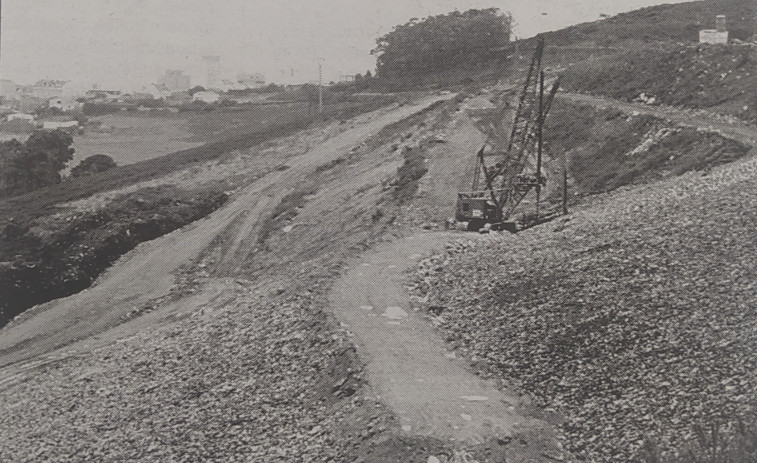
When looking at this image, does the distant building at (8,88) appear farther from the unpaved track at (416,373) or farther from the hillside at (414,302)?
the unpaved track at (416,373)

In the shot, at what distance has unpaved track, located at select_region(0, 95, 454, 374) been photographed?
100 feet

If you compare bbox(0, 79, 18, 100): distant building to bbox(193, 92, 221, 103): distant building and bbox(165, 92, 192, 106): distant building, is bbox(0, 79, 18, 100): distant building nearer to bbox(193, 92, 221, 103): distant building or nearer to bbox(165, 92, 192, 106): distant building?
bbox(165, 92, 192, 106): distant building

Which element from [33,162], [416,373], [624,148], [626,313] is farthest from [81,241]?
[626,313]

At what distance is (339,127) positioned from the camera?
174 ft

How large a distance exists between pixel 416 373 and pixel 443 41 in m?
60.5

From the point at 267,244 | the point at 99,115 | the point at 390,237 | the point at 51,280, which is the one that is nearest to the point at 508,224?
the point at 390,237

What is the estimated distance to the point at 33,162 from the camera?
172ft

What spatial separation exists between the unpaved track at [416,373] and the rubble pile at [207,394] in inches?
30.9

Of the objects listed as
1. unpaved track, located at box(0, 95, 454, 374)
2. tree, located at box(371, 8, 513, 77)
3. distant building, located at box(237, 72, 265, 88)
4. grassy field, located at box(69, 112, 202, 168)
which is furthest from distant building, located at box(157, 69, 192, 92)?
unpaved track, located at box(0, 95, 454, 374)

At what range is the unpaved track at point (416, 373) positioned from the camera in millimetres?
14594

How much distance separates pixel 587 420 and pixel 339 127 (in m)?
40.5

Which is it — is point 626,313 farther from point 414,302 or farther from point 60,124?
point 60,124

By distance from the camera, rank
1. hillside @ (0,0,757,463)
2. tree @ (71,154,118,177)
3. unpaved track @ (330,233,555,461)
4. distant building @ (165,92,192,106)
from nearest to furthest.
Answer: unpaved track @ (330,233,555,461), hillside @ (0,0,757,463), tree @ (71,154,118,177), distant building @ (165,92,192,106)

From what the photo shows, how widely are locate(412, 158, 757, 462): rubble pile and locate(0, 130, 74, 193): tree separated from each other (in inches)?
1500
